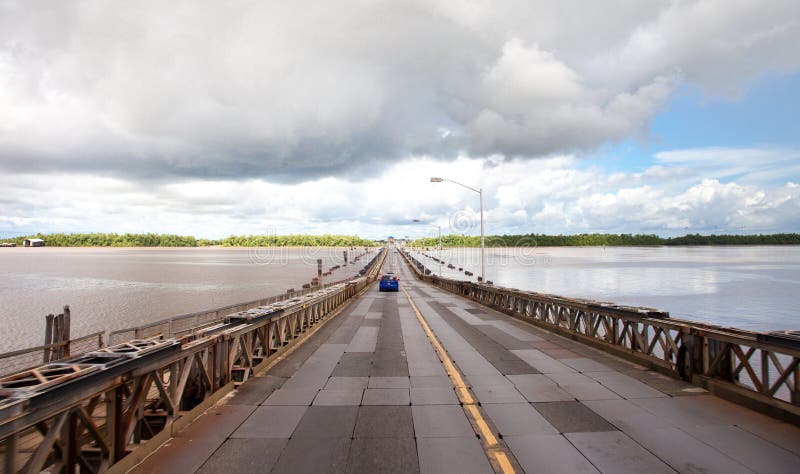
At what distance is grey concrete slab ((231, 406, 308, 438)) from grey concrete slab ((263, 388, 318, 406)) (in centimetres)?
25

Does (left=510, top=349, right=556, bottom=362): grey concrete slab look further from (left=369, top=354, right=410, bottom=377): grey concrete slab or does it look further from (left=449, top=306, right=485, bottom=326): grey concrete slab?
(left=449, top=306, right=485, bottom=326): grey concrete slab

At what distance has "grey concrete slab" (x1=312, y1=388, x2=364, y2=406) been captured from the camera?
7355 millimetres

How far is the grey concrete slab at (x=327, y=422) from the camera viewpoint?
6.01 metres

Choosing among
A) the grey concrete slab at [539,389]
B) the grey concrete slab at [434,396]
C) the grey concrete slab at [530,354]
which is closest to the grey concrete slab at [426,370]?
the grey concrete slab at [434,396]

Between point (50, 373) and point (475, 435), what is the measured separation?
5000 mm

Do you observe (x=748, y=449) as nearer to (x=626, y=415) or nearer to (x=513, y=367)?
(x=626, y=415)

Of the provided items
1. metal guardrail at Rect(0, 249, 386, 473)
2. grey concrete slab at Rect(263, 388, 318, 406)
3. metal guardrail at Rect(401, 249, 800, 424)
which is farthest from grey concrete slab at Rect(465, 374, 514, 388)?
metal guardrail at Rect(0, 249, 386, 473)

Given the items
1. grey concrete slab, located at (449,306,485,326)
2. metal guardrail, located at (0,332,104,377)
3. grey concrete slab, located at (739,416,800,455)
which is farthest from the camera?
grey concrete slab, located at (449,306,485,326)

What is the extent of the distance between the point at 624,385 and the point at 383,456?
17.3 ft

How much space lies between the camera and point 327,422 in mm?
6469

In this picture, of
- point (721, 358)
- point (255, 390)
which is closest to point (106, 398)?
point (255, 390)

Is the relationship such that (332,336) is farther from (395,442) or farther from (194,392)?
(395,442)

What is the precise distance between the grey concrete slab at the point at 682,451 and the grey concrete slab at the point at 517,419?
1172mm

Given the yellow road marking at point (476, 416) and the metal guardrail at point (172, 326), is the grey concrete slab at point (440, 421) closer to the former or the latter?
the yellow road marking at point (476, 416)
